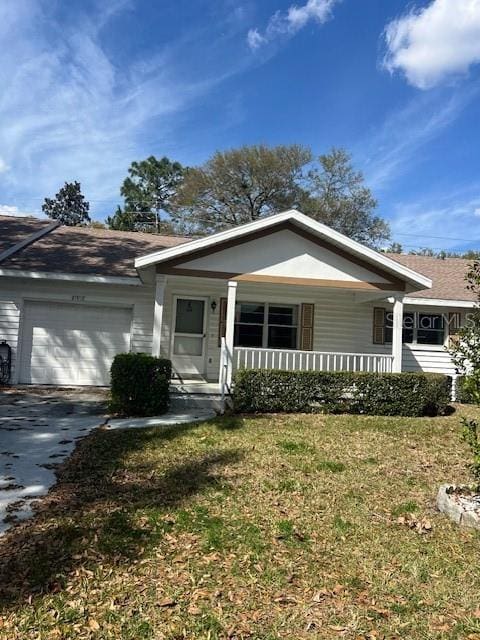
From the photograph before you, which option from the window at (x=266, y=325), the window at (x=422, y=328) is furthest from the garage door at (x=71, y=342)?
the window at (x=422, y=328)

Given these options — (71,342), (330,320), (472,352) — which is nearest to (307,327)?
(330,320)

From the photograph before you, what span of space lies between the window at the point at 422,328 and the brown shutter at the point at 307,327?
89.8 inches

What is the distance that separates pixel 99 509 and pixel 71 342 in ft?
27.0

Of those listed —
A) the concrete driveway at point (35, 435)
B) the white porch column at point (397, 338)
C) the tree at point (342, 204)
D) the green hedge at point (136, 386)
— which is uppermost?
the tree at point (342, 204)

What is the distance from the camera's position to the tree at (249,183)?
1416 inches

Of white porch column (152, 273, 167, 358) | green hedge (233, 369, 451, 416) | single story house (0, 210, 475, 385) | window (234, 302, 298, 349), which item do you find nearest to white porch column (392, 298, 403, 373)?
single story house (0, 210, 475, 385)

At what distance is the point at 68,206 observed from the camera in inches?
2219

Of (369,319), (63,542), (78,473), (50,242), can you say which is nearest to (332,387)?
(369,319)

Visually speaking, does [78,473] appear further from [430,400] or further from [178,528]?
[430,400]

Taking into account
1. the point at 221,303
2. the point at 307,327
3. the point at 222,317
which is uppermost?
the point at 221,303

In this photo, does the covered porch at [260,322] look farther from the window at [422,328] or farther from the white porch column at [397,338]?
the white porch column at [397,338]

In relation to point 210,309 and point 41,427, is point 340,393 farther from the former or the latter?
point 41,427

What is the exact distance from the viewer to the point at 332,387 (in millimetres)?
9734

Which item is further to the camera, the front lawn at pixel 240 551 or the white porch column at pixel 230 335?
the white porch column at pixel 230 335
